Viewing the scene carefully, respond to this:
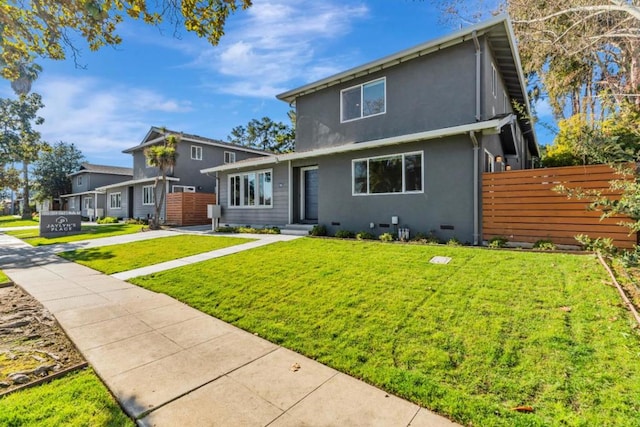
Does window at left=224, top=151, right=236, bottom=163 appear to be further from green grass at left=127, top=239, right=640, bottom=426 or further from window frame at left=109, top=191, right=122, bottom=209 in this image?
green grass at left=127, top=239, right=640, bottom=426

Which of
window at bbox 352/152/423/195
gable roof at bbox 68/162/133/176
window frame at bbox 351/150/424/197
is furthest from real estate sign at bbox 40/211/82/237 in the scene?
gable roof at bbox 68/162/133/176

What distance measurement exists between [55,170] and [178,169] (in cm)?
2997

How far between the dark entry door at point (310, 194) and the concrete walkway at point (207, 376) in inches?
338

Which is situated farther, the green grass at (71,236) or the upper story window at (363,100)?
the green grass at (71,236)

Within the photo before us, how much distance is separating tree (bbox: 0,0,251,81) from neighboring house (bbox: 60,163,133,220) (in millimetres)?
30321

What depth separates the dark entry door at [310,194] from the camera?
12952 mm

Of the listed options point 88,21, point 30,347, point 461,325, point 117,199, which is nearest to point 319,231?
point 461,325

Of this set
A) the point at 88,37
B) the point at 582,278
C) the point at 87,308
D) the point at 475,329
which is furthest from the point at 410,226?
the point at 88,37

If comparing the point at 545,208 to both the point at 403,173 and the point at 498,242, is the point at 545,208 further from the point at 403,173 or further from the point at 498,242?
the point at 403,173

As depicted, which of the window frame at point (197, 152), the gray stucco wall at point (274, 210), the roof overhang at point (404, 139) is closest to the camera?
the roof overhang at point (404, 139)

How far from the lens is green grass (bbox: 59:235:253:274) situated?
8.05 meters

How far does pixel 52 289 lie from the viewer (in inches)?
230

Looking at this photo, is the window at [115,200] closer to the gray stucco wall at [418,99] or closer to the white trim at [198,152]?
the white trim at [198,152]

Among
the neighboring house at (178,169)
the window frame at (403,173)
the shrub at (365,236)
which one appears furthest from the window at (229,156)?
the shrub at (365,236)
